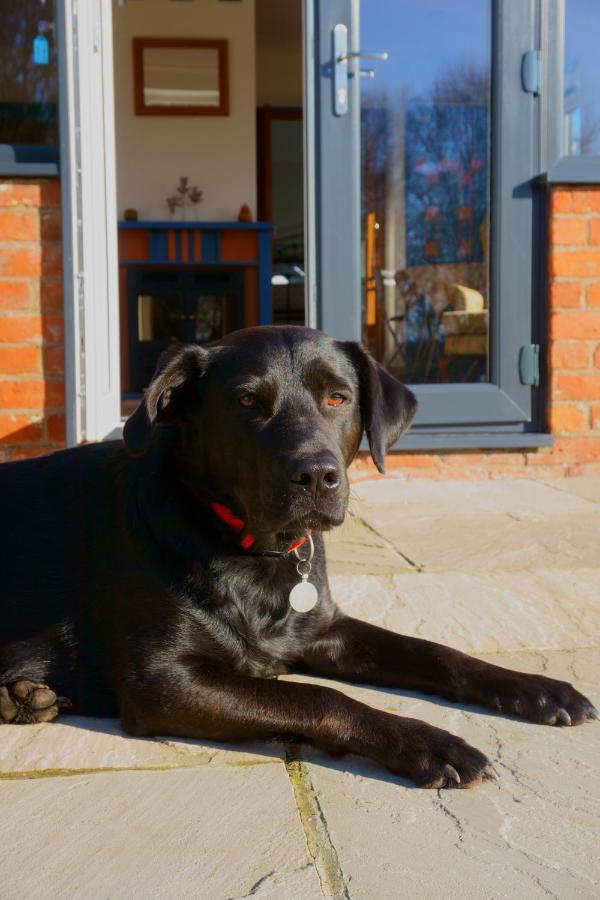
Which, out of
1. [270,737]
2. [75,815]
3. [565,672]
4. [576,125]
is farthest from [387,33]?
[75,815]

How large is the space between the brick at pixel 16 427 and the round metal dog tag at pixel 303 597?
105 inches

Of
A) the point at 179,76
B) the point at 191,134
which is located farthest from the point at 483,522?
the point at 179,76

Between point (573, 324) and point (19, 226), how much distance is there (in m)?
2.80

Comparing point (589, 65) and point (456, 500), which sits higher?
point (589, 65)

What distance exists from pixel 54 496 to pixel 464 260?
3189mm

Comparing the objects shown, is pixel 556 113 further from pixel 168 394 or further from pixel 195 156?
pixel 195 156

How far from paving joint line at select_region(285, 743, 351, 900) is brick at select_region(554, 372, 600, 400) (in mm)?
3405

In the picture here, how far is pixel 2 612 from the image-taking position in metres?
2.42

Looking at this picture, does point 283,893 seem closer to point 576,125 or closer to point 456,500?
point 456,500

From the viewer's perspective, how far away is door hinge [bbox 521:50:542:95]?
489 cm

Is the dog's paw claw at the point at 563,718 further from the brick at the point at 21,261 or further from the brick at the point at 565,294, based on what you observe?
the brick at the point at 21,261

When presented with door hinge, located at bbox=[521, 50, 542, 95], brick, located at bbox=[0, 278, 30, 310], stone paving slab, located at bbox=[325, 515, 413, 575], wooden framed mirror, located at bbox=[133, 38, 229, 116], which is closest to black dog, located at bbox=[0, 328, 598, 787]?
stone paving slab, located at bbox=[325, 515, 413, 575]

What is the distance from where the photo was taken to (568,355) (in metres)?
4.98

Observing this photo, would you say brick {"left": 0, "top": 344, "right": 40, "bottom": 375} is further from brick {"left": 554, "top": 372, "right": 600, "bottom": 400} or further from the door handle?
brick {"left": 554, "top": 372, "right": 600, "bottom": 400}
